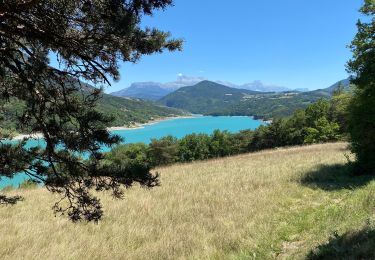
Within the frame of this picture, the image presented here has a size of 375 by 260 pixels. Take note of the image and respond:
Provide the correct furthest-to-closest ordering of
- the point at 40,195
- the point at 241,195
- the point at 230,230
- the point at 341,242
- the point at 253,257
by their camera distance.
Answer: the point at 40,195 → the point at 241,195 → the point at 230,230 → the point at 253,257 → the point at 341,242

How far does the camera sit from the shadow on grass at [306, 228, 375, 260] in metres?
5.68

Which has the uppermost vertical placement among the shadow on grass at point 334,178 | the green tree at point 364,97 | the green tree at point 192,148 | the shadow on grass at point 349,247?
the green tree at point 364,97

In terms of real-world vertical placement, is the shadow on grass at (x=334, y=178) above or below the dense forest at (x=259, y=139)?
above

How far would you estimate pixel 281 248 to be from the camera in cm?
795

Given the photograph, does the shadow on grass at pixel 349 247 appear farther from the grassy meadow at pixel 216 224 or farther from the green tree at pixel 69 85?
the green tree at pixel 69 85

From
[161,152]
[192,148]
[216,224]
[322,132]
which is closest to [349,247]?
[216,224]

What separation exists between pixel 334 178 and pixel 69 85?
12430 mm

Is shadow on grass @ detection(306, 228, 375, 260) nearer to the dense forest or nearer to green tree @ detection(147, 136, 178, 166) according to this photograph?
the dense forest

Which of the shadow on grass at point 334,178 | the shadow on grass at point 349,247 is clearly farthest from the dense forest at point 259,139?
the shadow on grass at point 349,247

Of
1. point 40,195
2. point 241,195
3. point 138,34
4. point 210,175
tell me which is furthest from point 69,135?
point 210,175

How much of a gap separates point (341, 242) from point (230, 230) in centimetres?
329

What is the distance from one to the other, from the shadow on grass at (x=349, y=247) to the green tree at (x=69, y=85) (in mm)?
3151

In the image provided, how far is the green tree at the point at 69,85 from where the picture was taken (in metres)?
4.97

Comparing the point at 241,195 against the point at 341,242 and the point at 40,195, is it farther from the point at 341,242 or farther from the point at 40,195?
the point at 40,195
